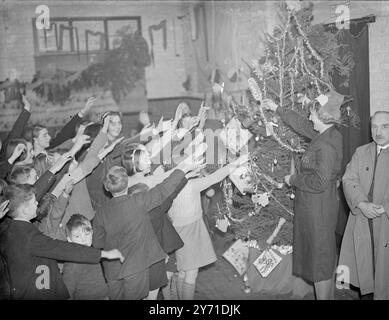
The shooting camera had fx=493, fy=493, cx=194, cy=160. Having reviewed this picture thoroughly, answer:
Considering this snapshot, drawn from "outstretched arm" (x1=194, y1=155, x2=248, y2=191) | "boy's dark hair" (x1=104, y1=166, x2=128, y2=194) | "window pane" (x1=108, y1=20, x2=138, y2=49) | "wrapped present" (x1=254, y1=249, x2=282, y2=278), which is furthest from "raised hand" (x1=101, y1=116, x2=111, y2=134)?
"window pane" (x1=108, y1=20, x2=138, y2=49)

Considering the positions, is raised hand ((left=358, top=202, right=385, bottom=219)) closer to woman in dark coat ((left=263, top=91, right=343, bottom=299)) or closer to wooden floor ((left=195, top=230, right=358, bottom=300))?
woman in dark coat ((left=263, top=91, right=343, bottom=299))

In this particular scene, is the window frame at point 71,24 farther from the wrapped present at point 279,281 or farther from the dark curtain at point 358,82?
the wrapped present at point 279,281

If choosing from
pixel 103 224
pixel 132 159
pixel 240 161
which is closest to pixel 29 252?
pixel 103 224

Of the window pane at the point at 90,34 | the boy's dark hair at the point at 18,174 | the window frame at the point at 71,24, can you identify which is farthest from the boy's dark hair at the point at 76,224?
the window pane at the point at 90,34

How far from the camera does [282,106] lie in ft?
11.0

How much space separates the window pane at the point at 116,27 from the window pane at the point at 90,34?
10cm

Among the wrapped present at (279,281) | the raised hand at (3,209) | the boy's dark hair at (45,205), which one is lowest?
the wrapped present at (279,281)

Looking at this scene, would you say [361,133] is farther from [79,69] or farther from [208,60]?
[79,69]

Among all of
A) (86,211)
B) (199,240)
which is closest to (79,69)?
(86,211)

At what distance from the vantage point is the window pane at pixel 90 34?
7.02 meters

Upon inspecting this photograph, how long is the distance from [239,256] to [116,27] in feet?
15.1

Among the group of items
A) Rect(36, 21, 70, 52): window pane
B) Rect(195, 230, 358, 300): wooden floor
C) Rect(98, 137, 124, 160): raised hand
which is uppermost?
Rect(36, 21, 70, 52): window pane

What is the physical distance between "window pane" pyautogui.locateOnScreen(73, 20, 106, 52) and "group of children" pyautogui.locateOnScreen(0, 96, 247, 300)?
383cm

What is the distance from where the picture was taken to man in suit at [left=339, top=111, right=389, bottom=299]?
2906 millimetres
